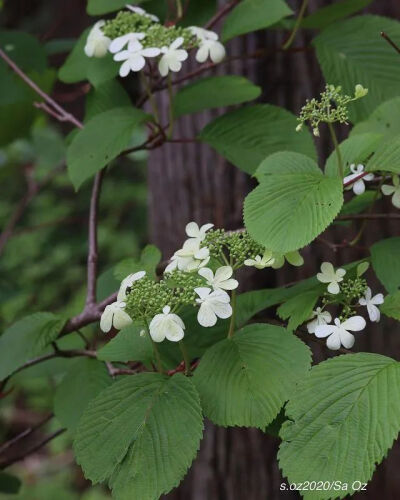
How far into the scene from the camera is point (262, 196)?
75 cm

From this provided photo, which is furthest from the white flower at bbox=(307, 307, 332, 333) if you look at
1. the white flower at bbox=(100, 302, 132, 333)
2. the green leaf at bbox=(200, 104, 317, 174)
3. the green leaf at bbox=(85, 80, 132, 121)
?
the green leaf at bbox=(85, 80, 132, 121)

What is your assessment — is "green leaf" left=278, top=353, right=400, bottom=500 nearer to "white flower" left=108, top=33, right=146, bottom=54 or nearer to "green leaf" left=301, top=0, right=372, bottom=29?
"white flower" left=108, top=33, right=146, bottom=54

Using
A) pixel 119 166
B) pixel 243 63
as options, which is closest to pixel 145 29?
pixel 243 63

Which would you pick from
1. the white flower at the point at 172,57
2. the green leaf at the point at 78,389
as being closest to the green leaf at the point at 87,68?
the white flower at the point at 172,57

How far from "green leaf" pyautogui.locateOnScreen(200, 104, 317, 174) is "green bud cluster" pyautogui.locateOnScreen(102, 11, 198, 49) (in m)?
0.17

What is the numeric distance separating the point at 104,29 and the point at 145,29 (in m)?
0.08

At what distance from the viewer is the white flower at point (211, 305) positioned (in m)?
0.66

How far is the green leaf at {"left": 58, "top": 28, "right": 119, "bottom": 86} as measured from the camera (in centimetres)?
104

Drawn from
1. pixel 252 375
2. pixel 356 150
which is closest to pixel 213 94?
pixel 356 150

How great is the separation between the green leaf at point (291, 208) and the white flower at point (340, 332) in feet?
0.33

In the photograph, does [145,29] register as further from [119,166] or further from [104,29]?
[119,166]

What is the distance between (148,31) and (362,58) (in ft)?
1.25

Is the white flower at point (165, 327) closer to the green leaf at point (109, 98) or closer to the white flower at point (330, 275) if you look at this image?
the white flower at point (330, 275)

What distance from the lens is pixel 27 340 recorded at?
3.28 feet
